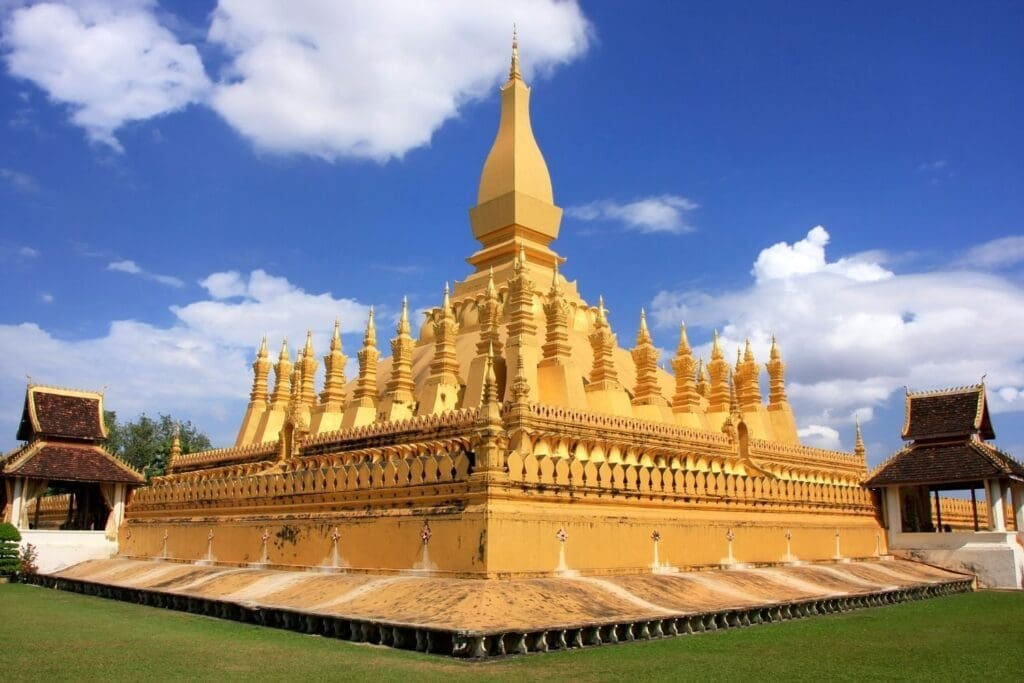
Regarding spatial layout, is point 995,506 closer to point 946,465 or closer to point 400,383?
point 946,465

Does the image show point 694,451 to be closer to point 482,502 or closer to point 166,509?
point 482,502

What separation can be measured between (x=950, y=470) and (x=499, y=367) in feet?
41.0

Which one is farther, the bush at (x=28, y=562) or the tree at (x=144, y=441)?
the tree at (x=144, y=441)

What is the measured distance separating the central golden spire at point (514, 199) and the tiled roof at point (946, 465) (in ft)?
39.0

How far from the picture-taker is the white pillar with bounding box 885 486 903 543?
80.2 ft

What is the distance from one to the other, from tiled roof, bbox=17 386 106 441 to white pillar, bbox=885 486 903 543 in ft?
79.0

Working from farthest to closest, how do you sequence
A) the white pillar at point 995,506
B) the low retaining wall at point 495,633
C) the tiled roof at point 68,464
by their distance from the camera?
the tiled roof at point 68,464, the white pillar at point 995,506, the low retaining wall at point 495,633

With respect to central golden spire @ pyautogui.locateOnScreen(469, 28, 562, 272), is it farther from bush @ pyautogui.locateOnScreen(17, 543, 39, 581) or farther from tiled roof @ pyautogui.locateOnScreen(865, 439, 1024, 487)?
bush @ pyautogui.locateOnScreen(17, 543, 39, 581)

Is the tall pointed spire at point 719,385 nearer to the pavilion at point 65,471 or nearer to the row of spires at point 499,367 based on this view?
the row of spires at point 499,367

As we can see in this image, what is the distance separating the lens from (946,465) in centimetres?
2383

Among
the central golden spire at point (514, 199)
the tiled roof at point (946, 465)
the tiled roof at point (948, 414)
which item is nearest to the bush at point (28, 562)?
the central golden spire at point (514, 199)

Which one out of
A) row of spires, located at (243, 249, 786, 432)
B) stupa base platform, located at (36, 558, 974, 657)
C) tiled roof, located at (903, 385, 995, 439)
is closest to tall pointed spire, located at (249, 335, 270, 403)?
row of spires, located at (243, 249, 786, 432)

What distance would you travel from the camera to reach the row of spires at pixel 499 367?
21438mm

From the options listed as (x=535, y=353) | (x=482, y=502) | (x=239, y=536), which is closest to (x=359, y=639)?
(x=482, y=502)
